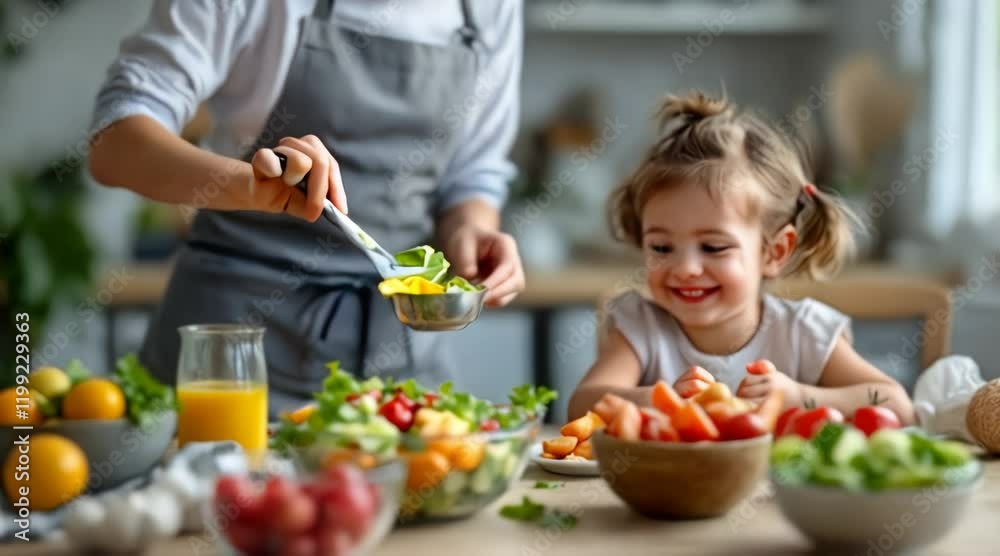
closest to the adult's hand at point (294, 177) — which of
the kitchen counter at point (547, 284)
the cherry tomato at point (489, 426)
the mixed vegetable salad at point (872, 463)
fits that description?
the cherry tomato at point (489, 426)

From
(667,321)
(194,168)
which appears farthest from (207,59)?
(667,321)

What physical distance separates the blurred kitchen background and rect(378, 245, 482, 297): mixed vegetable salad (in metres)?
1.61

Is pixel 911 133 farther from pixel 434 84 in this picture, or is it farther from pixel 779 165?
pixel 434 84

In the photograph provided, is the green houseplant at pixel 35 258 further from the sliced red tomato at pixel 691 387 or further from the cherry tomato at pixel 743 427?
the cherry tomato at pixel 743 427

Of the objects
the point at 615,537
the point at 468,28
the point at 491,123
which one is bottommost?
the point at 615,537

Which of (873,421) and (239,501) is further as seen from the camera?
(873,421)

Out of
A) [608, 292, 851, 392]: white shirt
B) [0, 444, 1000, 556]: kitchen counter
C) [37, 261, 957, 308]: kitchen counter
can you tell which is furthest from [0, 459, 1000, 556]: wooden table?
[37, 261, 957, 308]: kitchen counter

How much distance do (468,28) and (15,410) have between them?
100 cm

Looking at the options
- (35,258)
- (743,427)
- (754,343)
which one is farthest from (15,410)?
(35,258)

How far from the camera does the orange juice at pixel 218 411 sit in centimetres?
122

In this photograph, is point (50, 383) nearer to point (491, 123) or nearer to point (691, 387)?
point (691, 387)

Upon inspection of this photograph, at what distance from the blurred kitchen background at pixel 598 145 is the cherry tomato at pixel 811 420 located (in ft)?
5.35

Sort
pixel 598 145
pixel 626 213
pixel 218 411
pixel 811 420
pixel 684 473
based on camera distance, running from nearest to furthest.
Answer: pixel 684 473 → pixel 811 420 → pixel 218 411 → pixel 626 213 → pixel 598 145

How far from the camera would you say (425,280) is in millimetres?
1380
